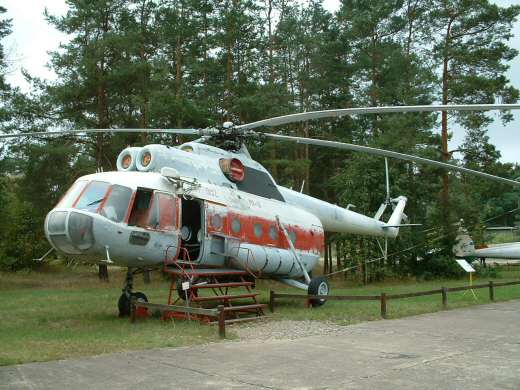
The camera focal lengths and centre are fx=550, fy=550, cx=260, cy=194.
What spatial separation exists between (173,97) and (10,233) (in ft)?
52.9

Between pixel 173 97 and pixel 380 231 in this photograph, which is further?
pixel 173 97

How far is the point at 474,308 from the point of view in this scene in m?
15.2

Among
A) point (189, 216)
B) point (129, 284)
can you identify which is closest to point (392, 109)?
point (189, 216)

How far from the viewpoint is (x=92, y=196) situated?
442 inches

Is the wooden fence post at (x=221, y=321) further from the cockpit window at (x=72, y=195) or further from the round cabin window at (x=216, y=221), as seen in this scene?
the cockpit window at (x=72, y=195)

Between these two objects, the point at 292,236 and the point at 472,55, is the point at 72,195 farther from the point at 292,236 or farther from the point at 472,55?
the point at 472,55

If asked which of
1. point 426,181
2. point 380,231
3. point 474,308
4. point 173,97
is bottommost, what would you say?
point 474,308

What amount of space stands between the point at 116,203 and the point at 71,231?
1.07 metres

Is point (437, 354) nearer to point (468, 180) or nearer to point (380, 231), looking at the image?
point (380, 231)

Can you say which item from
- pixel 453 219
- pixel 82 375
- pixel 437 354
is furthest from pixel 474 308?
pixel 453 219

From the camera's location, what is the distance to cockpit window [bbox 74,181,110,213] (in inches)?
433

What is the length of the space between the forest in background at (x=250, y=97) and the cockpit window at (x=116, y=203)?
55.6 ft

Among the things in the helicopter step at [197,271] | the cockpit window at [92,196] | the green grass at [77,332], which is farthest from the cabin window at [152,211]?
the green grass at [77,332]

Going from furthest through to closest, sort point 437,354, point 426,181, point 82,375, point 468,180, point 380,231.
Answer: point 468,180
point 426,181
point 380,231
point 437,354
point 82,375
